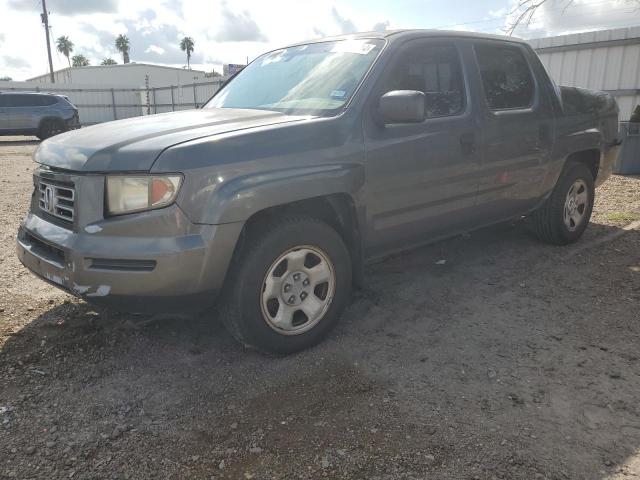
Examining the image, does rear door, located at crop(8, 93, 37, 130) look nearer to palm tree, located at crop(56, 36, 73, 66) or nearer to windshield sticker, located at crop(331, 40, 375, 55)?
windshield sticker, located at crop(331, 40, 375, 55)

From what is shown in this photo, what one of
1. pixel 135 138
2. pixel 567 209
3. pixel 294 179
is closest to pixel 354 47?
pixel 294 179

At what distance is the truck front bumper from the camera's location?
8.48 ft

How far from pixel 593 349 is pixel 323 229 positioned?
5.96 ft

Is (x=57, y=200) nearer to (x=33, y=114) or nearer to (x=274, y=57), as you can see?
(x=274, y=57)

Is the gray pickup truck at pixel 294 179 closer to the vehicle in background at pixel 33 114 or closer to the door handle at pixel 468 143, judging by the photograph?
the door handle at pixel 468 143

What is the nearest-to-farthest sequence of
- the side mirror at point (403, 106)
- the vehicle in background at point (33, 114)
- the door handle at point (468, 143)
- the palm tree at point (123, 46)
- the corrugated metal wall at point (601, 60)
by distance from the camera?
the side mirror at point (403, 106) → the door handle at point (468, 143) → the corrugated metal wall at point (601, 60) → the vehicle in background at point (33, 114) → the palm tree at point (123, 46)

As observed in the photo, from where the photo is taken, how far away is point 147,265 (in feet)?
8.50

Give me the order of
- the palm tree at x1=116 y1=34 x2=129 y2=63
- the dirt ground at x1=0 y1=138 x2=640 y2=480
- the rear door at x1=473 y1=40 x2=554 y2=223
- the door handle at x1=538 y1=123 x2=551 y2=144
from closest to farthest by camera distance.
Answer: the dirt ground at x1=0 y1=138 x2=640 y2=480
the rear door at x1=473 y1=40 x2=554 y2=223
the door handle at x1=538 y1=123 x2=551 y2=144
the palm tree at x1=116 y1=34 x2=129 y2=63

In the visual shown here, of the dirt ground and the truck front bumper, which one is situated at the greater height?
the truck front bumper

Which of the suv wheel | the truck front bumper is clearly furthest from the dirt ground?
the suv wheel

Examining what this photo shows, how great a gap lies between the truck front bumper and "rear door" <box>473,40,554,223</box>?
227cm

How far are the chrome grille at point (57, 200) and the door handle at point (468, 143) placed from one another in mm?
2581

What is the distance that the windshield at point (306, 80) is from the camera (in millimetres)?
3334

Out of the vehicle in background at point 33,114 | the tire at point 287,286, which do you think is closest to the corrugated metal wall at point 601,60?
the tire at point 287,286
